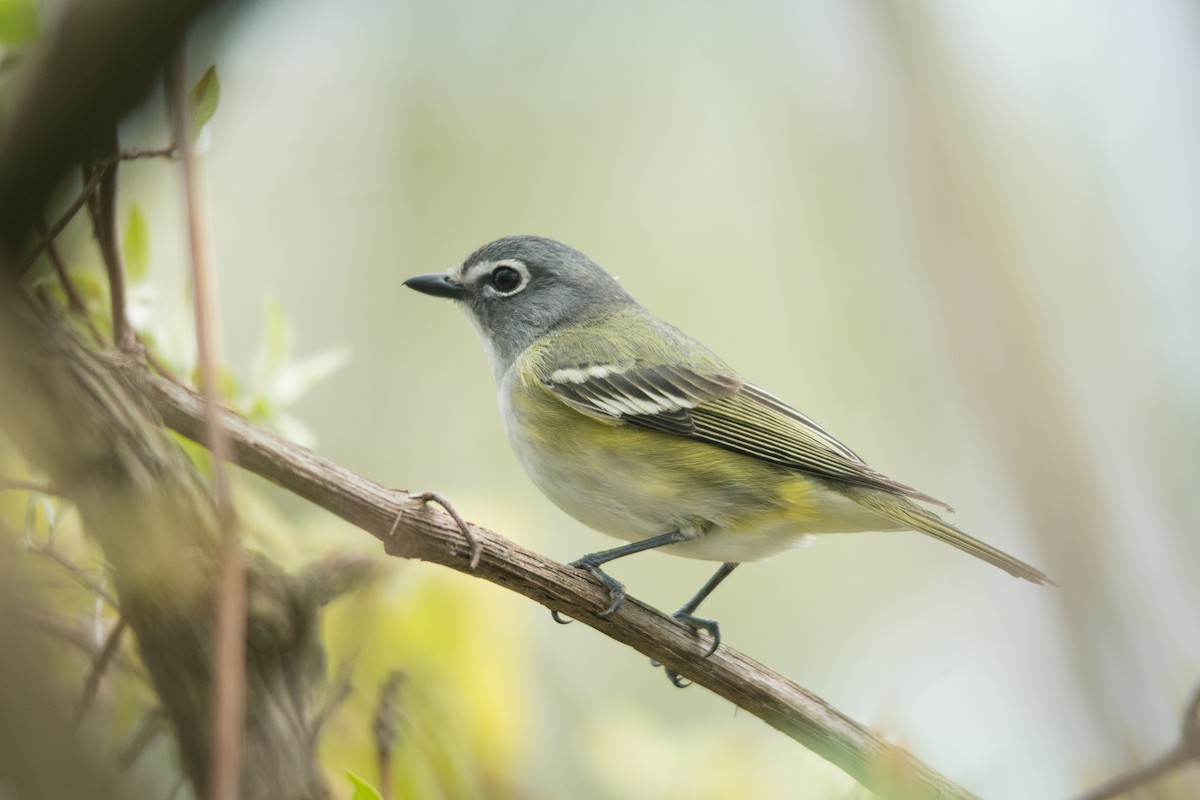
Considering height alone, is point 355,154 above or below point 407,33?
below

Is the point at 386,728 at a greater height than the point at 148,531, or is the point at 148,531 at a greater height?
the point at 148,531

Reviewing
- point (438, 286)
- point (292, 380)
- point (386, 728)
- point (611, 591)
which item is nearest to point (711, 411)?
point (611, 591)

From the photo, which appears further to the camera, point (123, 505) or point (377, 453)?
point (377, 453)

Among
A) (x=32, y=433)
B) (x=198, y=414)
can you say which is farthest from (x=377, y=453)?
(x=32, y=433)

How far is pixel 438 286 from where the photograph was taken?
4414 mm

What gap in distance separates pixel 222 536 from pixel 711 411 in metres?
2.32

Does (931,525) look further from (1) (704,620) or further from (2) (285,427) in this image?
(2) (285,427)

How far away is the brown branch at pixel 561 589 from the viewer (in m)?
2.02

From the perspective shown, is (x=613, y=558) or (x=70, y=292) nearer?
(x=70, y=292)

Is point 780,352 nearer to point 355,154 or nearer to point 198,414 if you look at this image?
point 355,154

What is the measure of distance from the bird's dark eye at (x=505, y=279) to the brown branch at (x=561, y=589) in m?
2.01

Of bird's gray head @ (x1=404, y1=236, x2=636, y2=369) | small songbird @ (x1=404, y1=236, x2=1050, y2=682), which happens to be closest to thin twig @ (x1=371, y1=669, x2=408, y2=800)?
small songbird @ (x1=404, y1=236, x2=1050, y2=682)

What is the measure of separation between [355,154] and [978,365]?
524cm

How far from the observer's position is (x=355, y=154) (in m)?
6.67
